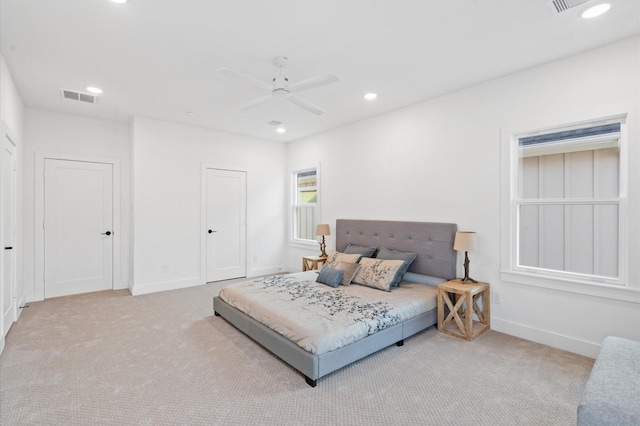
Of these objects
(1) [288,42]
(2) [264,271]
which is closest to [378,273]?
(1) [288,42]

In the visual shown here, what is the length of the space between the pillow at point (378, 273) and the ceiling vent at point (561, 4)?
2.65 meters

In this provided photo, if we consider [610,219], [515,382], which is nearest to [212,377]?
[515,382]

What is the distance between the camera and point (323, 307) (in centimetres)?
299

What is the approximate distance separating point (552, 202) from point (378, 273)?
1922 millimetres

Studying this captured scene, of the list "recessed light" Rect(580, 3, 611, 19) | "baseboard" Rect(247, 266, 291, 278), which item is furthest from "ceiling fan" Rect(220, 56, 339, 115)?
"baseboard" Rect(247, 266, 291, 278)

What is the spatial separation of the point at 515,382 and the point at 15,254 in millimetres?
5411

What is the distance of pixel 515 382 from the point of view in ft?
7.89

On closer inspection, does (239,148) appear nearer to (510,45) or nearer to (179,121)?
(179,121)

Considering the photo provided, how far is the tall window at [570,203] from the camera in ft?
9.22

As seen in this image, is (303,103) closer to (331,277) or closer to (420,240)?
(331,277)

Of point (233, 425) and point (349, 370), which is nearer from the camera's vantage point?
point (233, 425)

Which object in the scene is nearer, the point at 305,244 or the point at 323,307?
the point at 323,307

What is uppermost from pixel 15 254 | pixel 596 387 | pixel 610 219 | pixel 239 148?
pixel 239 148

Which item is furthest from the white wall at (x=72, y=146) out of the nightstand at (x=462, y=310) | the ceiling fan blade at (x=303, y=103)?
the nightstand at (x=462, y=310)
